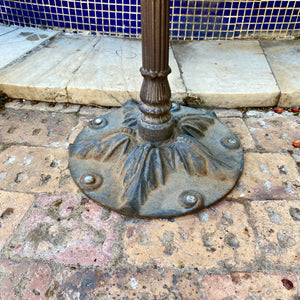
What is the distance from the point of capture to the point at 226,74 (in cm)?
220

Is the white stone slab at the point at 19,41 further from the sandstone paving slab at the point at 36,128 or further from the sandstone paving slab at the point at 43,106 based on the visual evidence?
the sandstone paving slab at the point at 36,128

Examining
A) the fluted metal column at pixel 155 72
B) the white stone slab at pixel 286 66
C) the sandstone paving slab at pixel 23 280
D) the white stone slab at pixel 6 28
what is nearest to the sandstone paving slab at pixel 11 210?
the sandstone paving slab at pixel 23 280

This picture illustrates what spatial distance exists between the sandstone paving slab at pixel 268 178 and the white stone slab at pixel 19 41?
199 centimetres

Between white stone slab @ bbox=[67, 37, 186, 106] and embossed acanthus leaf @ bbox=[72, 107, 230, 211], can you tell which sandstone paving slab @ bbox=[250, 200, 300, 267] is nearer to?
embossed acanthus leaf @ bbox=[72, 107, 230, 211]

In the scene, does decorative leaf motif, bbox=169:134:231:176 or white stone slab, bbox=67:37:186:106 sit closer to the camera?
decorative leaf motif, bbox=169:134:231:176

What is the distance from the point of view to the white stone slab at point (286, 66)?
6.72ft

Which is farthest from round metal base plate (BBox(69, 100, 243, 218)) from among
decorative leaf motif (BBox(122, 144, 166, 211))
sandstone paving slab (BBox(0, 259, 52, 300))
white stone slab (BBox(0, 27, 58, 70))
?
white stone slab (BBox(0, 27, 58, 70))

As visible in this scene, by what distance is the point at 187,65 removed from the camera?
229cm

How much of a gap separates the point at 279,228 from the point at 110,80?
4.90 ft

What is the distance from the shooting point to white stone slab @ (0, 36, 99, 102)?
6.79 ft

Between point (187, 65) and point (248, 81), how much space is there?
19.7 inches

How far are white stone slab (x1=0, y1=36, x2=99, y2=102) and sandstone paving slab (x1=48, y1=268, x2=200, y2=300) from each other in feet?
4.50

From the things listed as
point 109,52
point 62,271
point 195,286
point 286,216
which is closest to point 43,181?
point 62,271

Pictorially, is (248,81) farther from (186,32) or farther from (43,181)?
(43,181)
